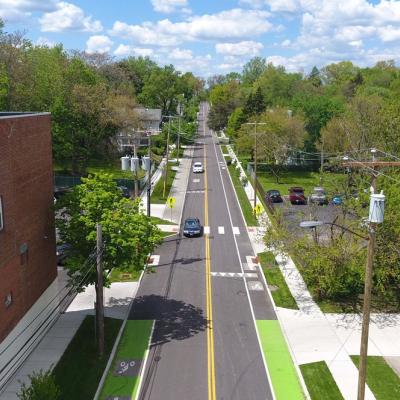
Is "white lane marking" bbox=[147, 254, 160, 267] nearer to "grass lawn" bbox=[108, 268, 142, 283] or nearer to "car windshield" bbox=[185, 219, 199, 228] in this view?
"grass lawn" bbox=[108, 268, 142, 283]

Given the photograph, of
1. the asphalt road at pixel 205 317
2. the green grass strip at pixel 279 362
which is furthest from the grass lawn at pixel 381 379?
the asphalt road at pixel 205 317

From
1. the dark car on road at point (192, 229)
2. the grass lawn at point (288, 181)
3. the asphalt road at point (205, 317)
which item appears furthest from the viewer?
the grass lawn at point (288, 181)

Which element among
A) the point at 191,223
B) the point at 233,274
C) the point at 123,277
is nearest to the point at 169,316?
the point at 123,277

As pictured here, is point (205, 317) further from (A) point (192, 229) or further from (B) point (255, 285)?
(A) point (192, 229)

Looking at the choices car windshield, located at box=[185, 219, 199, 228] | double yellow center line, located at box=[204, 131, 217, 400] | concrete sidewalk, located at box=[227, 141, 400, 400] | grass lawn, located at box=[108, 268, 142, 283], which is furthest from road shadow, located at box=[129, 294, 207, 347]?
car windshield, located at box=[185, 219, 199, 228]

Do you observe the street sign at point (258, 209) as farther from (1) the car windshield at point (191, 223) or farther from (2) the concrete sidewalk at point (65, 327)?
(2) the concrete sidewalk at point (65, 327)

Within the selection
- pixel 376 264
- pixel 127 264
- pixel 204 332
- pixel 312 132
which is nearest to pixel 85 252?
pixel 127 264

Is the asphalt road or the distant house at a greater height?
the distant house
